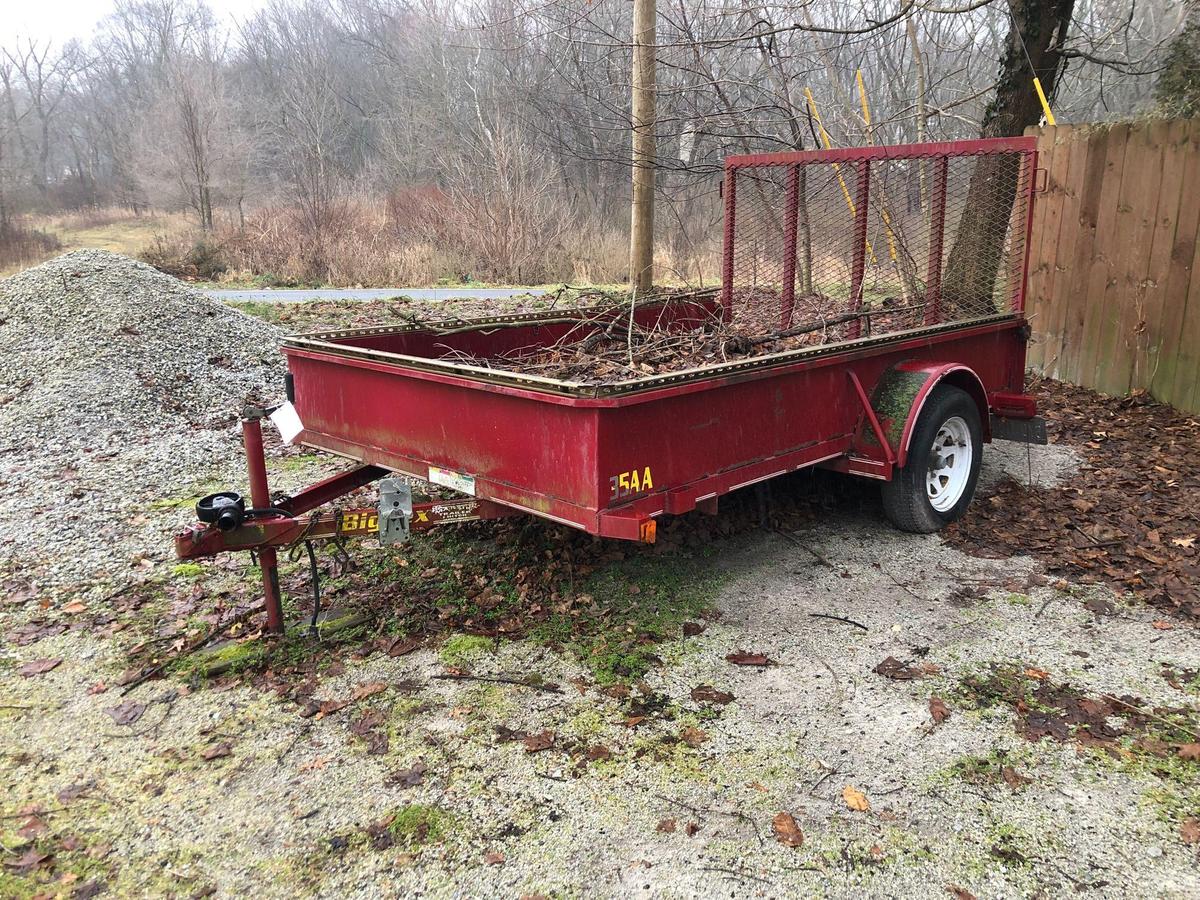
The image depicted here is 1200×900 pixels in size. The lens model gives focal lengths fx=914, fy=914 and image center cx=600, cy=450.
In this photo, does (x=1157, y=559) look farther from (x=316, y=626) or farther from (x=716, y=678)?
(x=316, y=626)

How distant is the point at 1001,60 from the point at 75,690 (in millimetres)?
9118

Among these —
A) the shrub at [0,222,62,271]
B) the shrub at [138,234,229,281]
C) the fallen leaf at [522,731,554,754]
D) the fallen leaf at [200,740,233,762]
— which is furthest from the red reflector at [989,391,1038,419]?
the shrub at [0,222,62,271]

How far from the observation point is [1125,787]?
291cm

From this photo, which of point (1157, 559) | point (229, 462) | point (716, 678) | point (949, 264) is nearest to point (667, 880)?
point (716, 678)

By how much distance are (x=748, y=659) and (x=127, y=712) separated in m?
2.41

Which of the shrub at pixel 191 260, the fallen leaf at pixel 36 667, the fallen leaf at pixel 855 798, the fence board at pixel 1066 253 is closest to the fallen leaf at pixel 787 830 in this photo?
the fallen leaf at pixel 855 798

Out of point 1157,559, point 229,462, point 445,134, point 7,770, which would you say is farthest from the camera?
point 445,134

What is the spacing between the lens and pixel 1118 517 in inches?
203

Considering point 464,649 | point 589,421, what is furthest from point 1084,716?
point 464,649

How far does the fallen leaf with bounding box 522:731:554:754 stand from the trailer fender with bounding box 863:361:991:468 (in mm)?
2272

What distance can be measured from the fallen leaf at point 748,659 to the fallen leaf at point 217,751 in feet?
6.26

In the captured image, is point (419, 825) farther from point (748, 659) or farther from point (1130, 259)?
point (1130, 259)

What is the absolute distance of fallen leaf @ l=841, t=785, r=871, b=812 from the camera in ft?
9.30

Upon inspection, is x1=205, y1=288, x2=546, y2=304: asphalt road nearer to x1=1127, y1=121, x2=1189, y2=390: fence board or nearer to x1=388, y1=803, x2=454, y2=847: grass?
x1=1127, y1=121, x2=1189, y2=390: fence board
